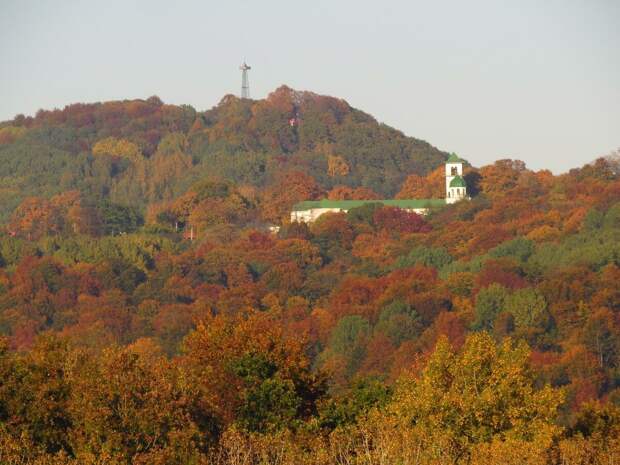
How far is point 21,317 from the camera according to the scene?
120m

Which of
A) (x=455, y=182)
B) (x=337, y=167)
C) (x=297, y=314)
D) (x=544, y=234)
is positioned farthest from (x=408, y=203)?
(x=337, y=167)

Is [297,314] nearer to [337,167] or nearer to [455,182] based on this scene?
[455,182]

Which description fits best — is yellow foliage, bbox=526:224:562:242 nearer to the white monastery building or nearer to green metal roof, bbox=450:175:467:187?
the white monastery building

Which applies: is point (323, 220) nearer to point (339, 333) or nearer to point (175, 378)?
point (339, 333)

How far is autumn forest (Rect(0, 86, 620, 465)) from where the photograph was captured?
144 feet

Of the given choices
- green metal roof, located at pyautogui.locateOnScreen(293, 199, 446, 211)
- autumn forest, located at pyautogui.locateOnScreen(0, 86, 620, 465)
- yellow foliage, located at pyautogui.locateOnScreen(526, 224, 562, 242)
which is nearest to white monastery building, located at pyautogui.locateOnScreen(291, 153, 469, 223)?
green metal roof, located at pyautogui.locateOnScreen(293, 199, 446, 211)

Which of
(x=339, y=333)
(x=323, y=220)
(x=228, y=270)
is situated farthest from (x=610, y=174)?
(x=339, y=333)

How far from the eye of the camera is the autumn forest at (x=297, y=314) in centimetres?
4378

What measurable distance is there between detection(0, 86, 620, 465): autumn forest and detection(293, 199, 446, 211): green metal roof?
2.75 metres

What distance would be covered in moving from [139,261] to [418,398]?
309 ft

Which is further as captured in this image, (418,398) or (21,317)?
(21,317)

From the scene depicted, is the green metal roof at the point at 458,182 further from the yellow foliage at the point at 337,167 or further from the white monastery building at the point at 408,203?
the yellow foliage at the point at 337,167

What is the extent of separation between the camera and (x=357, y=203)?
155875 mm

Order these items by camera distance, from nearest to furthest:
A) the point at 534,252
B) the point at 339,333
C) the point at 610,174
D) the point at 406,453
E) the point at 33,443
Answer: the point at 406,453 → the point at 33,443 → the point at 339,333 → the point at 534,252 → the point at 610,174
